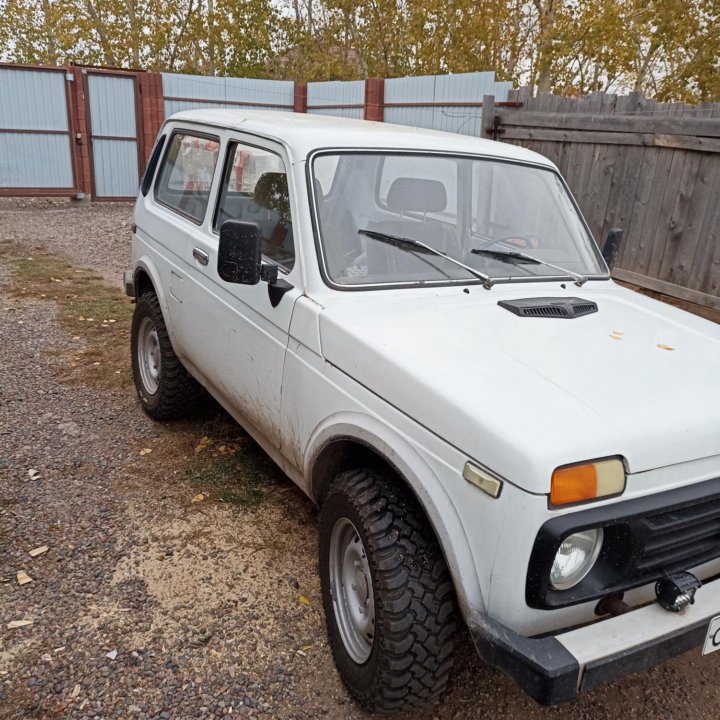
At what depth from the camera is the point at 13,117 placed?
13570 millimetres

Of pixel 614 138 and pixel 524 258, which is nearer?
pixel 524 258

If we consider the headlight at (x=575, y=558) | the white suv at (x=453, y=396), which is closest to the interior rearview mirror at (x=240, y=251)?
the white suv at (x=453, y=396)

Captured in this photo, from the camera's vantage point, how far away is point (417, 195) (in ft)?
10.6

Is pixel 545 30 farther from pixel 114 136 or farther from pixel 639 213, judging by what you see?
pixel 639 213

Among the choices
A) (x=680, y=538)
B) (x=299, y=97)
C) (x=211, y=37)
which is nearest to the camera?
(x=680, y=538)

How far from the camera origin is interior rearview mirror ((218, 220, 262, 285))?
8.79ft

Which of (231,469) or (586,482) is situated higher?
(586,482)

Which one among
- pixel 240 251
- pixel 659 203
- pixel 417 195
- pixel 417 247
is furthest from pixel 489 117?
pixel 240 251

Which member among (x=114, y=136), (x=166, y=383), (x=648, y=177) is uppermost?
(x=648, y=177)

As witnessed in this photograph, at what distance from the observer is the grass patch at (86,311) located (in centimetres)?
566

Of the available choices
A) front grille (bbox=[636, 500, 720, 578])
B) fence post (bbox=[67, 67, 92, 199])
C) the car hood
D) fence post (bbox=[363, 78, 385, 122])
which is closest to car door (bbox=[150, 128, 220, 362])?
the car hood

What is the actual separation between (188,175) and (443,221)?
183cm

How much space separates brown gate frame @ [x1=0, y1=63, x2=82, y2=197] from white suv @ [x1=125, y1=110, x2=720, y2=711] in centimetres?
1162

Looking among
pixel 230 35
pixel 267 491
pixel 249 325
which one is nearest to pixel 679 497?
pixel 249 325
